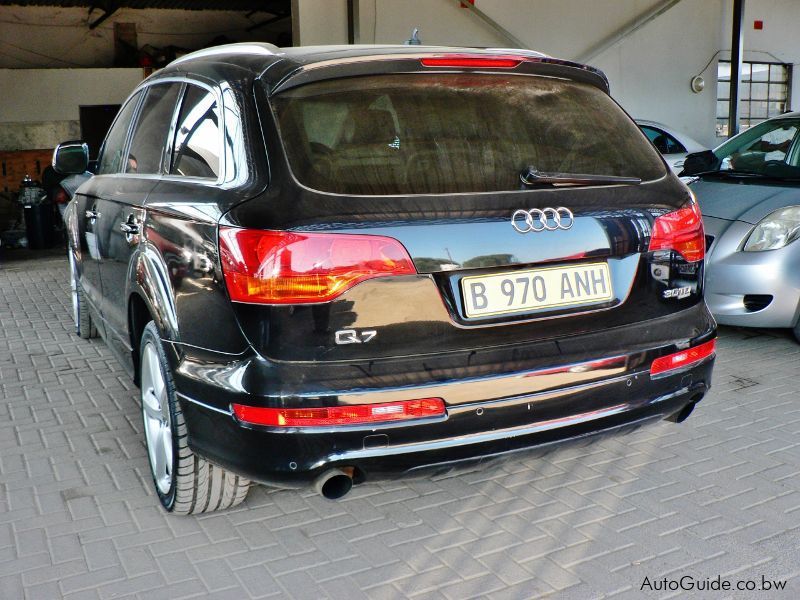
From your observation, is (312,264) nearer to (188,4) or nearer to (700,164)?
(700,164)

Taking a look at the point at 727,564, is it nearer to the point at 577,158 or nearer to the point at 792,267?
the point at 577,158

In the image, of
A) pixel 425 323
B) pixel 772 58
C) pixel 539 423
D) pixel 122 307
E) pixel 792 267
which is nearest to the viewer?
pixel 425 323

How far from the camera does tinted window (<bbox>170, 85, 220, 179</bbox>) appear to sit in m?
2.87

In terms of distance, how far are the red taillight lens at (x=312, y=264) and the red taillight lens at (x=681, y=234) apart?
3.09 ft

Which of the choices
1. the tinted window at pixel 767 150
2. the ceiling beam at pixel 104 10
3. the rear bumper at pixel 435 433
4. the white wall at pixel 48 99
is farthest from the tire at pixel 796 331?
the ceiling beam at pixel 104 10

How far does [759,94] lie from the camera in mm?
16094

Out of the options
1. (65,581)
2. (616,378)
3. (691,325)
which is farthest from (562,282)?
(65,581)

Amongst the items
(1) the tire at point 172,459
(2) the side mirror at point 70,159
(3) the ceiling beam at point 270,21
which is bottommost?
(1) the tire at point 172,459

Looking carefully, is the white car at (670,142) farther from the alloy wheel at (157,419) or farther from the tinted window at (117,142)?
the alloy wheel at (157,419)

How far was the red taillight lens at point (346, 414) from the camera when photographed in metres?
2.44

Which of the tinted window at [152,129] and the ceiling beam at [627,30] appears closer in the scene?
the tinted window at [152,129]

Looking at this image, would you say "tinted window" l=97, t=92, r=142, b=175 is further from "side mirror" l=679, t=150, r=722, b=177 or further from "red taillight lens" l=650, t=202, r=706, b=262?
"side mirror" l=679, t=150, r=722, b=177

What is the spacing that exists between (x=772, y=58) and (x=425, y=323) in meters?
15.6

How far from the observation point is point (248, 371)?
249 cm
